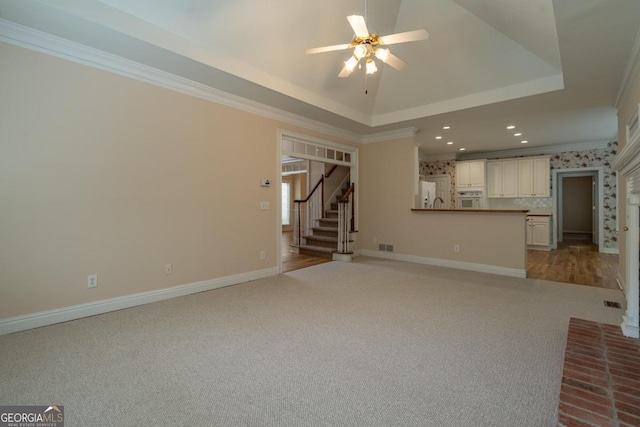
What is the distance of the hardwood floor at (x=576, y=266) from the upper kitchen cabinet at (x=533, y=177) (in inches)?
62.6

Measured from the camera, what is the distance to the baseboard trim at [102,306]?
2600 mm

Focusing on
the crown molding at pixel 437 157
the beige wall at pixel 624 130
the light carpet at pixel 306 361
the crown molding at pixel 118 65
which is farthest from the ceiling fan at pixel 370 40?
the crown molding at pixel 437 157

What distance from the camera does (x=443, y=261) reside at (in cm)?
554

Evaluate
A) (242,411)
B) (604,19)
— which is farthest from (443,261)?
(242,411)

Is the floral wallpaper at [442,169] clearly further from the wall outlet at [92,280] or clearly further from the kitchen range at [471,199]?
the wall outlet at [92,280]

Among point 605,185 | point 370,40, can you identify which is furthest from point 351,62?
point 605,185

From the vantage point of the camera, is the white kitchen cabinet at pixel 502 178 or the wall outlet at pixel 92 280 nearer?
the wall outlet at pixel 92 280

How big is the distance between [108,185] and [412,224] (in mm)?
5057

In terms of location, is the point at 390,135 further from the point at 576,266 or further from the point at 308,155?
the point at 576,266

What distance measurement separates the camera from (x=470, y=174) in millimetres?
8516

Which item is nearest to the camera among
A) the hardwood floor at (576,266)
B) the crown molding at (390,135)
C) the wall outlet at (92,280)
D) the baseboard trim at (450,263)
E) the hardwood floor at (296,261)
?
the wall outlet at (92,280)

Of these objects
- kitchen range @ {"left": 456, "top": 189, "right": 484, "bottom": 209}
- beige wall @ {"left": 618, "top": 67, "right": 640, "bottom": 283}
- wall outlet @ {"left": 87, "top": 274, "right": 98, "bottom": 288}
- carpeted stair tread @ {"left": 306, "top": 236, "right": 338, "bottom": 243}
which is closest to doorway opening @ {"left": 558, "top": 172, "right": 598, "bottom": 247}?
kitchen range @ {"left": 456, "top": 189, "right": 484, "bottom": 209}

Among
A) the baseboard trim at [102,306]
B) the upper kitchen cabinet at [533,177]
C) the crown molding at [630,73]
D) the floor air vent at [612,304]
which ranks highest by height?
the crown molding at [630,73]

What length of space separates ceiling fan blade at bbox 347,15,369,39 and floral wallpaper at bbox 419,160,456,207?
23.6ft
